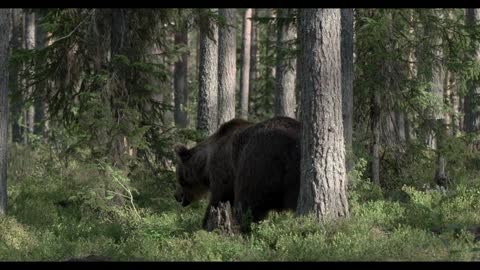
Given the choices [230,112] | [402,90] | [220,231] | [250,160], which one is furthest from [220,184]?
[230,112]

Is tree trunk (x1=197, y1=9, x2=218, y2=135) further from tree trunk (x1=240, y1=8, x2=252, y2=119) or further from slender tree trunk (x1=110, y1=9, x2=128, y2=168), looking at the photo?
tree trunk (x1=240, y1=8, x2=252, y2=119)

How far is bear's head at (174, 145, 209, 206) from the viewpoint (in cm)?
1438

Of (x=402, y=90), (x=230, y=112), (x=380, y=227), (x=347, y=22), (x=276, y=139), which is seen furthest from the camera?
(x=230, y=112)

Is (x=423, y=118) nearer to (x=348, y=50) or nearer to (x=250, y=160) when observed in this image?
(x=348, y=50)

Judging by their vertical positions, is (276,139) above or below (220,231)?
above

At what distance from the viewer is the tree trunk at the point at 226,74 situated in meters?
20.1

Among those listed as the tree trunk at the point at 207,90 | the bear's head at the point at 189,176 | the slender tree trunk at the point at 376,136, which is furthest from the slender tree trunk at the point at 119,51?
the slender tree trunk at the point at 376,136

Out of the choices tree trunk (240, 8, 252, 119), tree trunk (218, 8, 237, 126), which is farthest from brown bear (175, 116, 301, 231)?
tree trunk (240, 8, 252, 119)

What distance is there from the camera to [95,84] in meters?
14.5

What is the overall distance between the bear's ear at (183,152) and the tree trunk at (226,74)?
553 centimetres

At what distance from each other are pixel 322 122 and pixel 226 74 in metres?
10.6

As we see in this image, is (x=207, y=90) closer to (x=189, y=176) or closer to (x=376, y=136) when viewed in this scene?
(x=189, y=176)

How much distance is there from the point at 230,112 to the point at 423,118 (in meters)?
6.01

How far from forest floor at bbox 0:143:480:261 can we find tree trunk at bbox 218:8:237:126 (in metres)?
4.48
